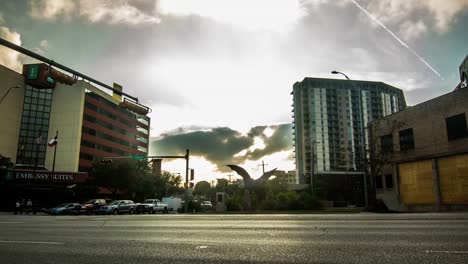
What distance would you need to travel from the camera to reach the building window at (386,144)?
36.9 metres

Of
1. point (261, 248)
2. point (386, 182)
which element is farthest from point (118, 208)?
point (261, 248)

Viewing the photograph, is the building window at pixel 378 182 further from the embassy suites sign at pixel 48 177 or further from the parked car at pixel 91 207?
the embassy suites sign at pixel 48 177

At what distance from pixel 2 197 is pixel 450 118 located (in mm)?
57355

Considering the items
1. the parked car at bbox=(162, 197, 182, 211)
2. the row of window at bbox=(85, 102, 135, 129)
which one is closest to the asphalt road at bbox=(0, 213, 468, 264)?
the parked car at bbox=(162, 197, 182, 211)

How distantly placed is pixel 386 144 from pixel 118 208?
31.9m

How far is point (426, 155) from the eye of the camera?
32188 mm

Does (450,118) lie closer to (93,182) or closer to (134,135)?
(93,182)

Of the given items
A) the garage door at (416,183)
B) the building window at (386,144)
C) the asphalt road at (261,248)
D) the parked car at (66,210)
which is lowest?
the parked car at (66,210)

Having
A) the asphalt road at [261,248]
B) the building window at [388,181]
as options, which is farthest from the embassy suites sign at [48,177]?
the asphalt road at [261,248]

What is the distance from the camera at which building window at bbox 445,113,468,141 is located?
29.6m

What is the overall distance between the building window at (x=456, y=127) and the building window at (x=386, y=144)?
6725 mm

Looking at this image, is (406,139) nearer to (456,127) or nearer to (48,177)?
(456,127)

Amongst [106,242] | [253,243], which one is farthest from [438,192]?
[106,242]

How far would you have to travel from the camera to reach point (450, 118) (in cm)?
3095
